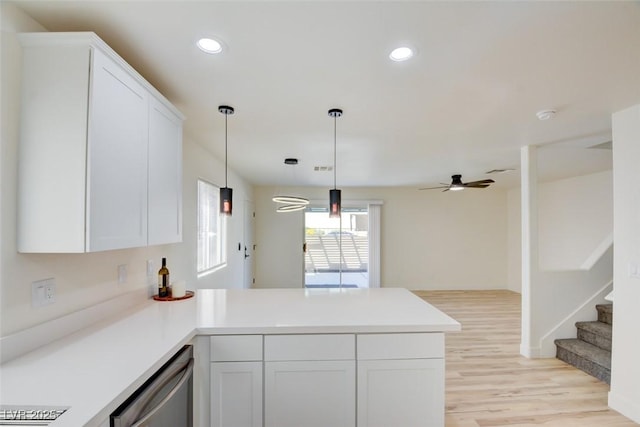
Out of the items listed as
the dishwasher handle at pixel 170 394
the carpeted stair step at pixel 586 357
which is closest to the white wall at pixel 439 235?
the carpeted stair step at pixel 586 357

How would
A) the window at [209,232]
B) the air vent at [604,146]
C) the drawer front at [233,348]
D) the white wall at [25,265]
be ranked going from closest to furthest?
1. the white wall at [25,265]
2. the drawer front at [233,348]
3. the air vent at [604,146]
4. the window at [209,232]

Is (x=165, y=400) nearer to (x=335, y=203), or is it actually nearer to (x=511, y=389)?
(x=335, y=203)

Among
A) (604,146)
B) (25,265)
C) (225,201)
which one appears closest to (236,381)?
(25,265)

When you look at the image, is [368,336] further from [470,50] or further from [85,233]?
[470,50]

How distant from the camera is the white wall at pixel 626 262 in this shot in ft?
7.37

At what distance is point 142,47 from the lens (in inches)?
59.7

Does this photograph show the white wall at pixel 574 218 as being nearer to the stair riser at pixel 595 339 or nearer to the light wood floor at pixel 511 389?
the stair riser at pixel 595 339

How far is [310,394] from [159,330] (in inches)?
33.6

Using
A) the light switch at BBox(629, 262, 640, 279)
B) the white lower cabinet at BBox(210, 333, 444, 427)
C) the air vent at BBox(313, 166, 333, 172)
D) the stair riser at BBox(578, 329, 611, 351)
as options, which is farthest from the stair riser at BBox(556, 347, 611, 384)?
the air vent at BBox(313, 166, 333, 172)

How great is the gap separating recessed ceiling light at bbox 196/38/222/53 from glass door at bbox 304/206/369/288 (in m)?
5.44

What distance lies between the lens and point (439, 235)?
6988mm

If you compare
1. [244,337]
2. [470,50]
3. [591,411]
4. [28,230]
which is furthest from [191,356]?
[591,411]

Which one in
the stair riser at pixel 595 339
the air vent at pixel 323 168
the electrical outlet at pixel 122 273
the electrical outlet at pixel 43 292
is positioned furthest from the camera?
the air vent at pixel 323 168

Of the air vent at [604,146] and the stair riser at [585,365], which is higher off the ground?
the air vent at [604,146]
